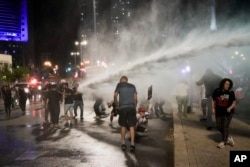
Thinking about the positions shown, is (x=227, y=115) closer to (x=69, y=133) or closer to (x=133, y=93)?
(x=133, y=93)

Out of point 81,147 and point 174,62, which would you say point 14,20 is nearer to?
point 174,62

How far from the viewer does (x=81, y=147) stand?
9.10 m

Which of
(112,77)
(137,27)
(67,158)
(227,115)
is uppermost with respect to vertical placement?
(137,27)

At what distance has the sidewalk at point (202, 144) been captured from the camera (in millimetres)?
6887

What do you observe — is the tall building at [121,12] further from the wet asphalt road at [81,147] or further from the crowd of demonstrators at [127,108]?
the crowd of demonstrators at [127,108]

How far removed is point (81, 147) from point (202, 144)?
3.00 metres

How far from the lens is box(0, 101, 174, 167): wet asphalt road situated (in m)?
7.52

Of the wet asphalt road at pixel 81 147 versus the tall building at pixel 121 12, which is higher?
the tall building at pixel 121 12

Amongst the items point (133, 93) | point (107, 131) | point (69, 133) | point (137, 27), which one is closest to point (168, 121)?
point (107, 131)

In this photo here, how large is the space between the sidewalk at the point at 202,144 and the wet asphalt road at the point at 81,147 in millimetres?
337

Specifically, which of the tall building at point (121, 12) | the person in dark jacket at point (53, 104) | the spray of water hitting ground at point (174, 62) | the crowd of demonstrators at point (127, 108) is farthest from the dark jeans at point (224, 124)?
the tall building at point (121, 12)

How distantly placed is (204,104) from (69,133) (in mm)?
4911

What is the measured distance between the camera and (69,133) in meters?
11.6

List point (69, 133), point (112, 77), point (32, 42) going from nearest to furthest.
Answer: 1. point (69, 133)
2. point (112, 77)
3. point (32, 42)
